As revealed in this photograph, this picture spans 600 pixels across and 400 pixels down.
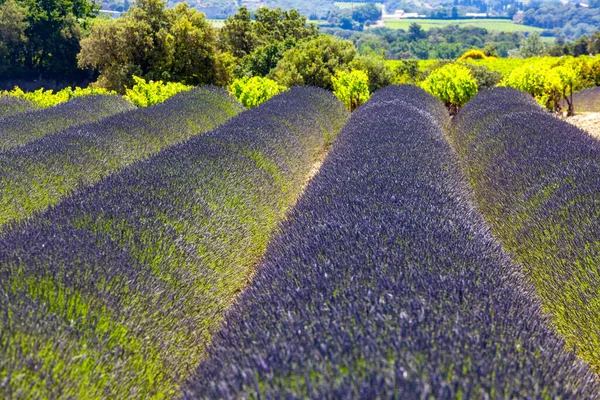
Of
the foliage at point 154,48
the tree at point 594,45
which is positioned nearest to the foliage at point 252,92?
the foliage at point 154,48

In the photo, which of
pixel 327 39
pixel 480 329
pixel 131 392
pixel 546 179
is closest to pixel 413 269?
pixel 480 329

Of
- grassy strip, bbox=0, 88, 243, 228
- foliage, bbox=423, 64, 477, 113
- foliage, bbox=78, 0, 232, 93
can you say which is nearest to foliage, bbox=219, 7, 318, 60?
foliage, bbox=78, 0, 232, 93

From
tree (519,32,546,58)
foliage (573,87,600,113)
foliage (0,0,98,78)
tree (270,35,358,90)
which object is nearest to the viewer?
tree (270,35,358,90)

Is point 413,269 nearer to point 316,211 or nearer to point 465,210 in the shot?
point 316,211

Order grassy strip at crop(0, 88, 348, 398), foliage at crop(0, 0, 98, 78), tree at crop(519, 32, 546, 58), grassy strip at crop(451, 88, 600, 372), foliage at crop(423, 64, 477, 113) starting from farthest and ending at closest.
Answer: tree at crop(519, 32, 546, 58)
foliage at crop(0, 0, 98, 78)
foliage at crop(423, 64, 477, 113)
grassy strip at crop(451, 88, 600, 372)
grassy strip at crop(0, 88, 348, 398)

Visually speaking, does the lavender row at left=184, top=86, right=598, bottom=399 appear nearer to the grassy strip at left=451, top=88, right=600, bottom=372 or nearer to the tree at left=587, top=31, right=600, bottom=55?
the grassy strip at left=451, top=88, right=600, bottom=372

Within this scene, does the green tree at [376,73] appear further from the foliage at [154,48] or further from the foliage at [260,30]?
the foliage at [260,30]

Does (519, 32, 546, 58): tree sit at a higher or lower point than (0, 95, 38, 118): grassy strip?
lower

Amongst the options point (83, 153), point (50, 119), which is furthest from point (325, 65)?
point (83, 153)
